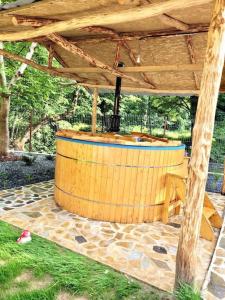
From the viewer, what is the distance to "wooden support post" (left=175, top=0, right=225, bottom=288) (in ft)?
8.12

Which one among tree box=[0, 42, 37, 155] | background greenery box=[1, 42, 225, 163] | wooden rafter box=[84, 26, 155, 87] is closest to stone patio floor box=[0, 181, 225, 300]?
wooden rafter box=[84, 26, 155, 87]

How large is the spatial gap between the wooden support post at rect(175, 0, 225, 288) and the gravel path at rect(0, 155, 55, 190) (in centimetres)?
500

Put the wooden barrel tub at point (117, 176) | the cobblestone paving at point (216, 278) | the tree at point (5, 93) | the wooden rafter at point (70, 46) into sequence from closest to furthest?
1. the cobblestone paving at point (216, 278)
2. the wooden rafter at point (70, 46)
3. the wooden barrel tub at point (117, 176)
4. the tree at point (5, 93)

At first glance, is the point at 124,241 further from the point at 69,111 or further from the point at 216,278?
the point at 69,111

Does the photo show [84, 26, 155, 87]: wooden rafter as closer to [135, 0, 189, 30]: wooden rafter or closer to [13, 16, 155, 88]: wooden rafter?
[13, 16, 155, 88]: wooden rafter

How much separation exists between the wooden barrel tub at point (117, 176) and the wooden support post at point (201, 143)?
2.25m

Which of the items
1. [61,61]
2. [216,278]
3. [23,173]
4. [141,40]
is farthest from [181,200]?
[61,61]

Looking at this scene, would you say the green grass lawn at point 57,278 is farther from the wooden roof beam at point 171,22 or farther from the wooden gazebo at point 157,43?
the wooden roof beam at point 171,22

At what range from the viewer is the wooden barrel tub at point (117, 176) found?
489cm

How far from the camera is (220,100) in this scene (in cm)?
1238

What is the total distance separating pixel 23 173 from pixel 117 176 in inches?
157

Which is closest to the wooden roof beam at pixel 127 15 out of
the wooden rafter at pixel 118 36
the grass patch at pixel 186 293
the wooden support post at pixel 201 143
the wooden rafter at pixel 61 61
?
the wooden support post at pixel 201 143

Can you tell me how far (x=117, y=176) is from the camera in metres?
4.93

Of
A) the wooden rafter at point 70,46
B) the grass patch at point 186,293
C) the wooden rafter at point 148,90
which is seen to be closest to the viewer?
the grass patch at point 186,293
